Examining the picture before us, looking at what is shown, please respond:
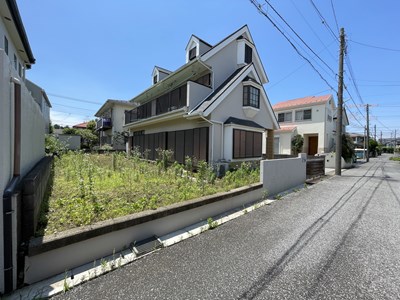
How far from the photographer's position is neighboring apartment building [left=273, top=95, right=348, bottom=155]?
805 inches

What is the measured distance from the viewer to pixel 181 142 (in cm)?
1055

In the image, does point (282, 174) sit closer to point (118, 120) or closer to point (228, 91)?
point (228, 91)

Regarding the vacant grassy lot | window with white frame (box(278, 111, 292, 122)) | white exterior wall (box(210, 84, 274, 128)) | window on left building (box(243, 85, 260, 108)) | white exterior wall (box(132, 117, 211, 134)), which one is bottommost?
the vacant grassy lot

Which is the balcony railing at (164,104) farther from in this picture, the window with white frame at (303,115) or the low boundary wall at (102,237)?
the window with white frame at (303,115)

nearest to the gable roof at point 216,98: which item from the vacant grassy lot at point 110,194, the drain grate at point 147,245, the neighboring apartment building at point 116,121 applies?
the vacant grassy lot at point 110,194

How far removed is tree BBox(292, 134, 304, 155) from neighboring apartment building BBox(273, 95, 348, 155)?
404 millimetres

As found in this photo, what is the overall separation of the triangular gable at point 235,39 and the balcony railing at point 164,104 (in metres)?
2.18

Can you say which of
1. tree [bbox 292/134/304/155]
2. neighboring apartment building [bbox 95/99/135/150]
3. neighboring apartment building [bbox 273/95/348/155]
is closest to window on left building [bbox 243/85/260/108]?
neighboring apartment building [bbox 273/95/348/155]

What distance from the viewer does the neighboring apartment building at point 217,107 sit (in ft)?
29.8

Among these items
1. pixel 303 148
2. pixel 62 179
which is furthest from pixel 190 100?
pixel 303 148

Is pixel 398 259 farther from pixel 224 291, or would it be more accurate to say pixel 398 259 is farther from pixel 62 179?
pixel 62 179

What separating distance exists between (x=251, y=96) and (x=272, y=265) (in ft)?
30.5

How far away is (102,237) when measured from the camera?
2.84 meters

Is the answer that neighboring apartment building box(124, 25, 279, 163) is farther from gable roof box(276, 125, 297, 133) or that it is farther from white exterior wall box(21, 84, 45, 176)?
gable roof box(276, 125, 297, 133)
